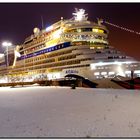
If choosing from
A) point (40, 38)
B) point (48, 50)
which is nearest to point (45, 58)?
point (48, 50)

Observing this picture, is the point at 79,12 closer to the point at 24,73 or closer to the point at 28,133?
the point at 24,73

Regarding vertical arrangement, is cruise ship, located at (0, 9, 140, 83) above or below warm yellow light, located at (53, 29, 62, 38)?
below

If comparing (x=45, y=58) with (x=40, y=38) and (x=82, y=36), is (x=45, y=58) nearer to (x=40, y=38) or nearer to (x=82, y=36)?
(x=40, y=38)

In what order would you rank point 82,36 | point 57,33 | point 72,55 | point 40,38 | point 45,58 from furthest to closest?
point 40,38, point 45,58, point 57,33, point 82,36, point 72,55

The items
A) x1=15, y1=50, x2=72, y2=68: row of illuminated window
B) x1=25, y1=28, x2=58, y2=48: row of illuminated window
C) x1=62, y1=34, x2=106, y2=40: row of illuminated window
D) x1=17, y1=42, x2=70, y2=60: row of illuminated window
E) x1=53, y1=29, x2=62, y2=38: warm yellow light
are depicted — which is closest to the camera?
x1=62, y1=34, x2=106, y2=40: row of illuminated window

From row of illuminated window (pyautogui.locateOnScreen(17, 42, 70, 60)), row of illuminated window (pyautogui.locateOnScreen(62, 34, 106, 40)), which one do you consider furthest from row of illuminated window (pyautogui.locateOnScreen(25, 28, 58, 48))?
row of illuminated window (pyautogui.locateOnScreen(62, 34, 106, 40))

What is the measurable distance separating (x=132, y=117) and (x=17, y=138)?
416cm

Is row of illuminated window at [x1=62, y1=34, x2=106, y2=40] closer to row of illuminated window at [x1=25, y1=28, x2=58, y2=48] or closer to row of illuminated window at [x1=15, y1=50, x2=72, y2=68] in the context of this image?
row of illuminated window at [x1=15, y1=50, x2=72, y2=68]

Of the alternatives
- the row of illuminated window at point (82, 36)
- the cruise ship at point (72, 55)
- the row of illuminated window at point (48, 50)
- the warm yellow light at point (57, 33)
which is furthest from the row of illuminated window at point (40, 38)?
the row of illuminated window at point (82, 36)

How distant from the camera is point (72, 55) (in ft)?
147

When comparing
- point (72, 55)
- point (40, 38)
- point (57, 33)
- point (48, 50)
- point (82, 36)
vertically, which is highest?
point (40, 38)

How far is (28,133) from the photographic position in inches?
278

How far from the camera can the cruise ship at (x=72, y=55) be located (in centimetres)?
3903

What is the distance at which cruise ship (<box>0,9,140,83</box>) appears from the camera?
3903 cm
